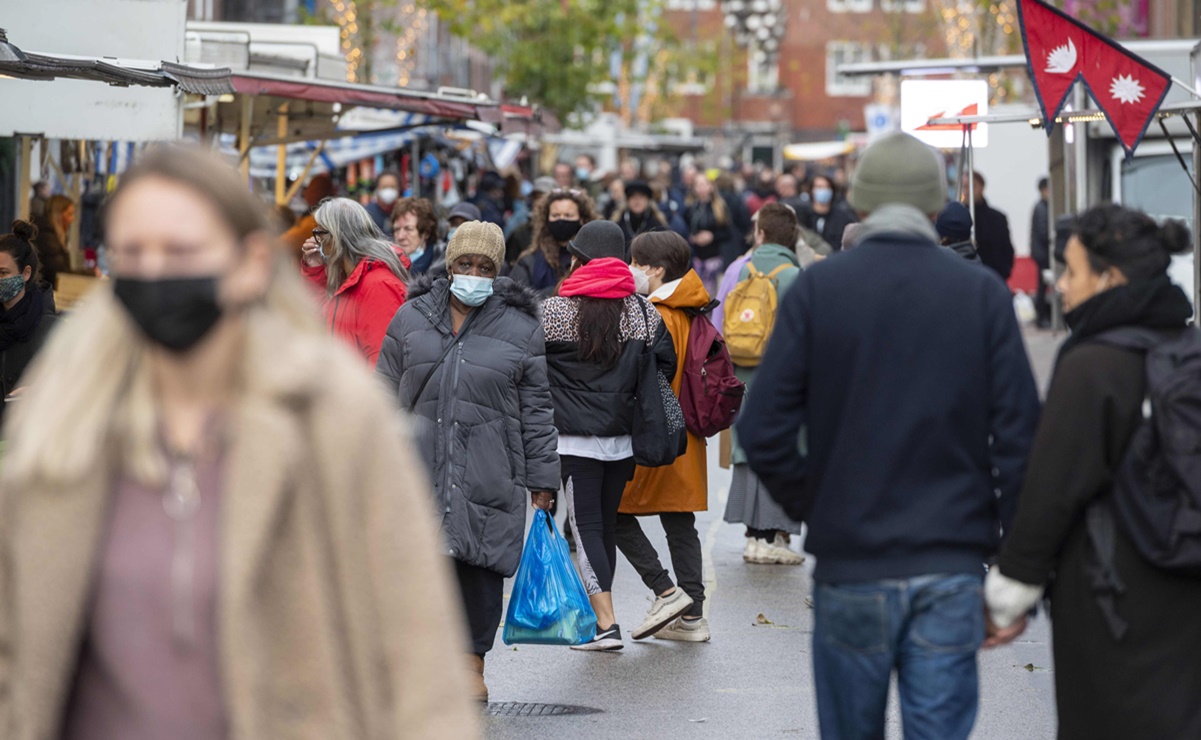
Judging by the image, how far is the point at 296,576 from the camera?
93.7 inches

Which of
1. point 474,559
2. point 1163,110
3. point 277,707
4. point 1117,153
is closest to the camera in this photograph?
point 277,707

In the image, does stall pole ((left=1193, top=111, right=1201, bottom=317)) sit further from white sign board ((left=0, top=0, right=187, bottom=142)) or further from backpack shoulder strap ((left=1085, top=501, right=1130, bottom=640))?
backpack shoulder strap ((left=1085, top=501, right=1130, bottom=640))

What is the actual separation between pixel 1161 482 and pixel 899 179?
933 millimetres

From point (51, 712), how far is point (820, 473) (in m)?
2.07

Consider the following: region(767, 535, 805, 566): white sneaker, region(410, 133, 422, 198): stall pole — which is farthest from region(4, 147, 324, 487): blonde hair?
region(410, 133, 422, 198): stall pole

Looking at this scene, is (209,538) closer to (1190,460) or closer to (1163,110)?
(1190,460)

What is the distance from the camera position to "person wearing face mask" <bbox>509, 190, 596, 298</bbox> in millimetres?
10703

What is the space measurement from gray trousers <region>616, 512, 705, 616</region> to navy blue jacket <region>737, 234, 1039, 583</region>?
3.83 meters

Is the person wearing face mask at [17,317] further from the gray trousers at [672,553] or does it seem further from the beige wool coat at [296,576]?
the beige wool coat at [296,576]

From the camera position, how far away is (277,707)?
7.75ft

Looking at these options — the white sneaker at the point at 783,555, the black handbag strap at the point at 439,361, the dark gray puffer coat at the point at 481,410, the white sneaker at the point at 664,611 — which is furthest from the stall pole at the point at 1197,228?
the black handbag strap at the point at 439,361

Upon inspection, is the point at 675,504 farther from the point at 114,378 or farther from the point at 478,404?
the point at 114,378

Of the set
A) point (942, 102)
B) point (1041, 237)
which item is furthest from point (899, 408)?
point (1041, 237)

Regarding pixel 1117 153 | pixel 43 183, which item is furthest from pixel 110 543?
pixel 1117 153
